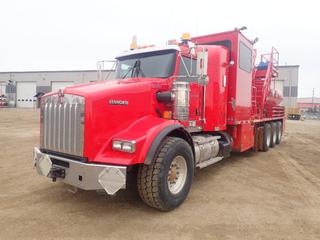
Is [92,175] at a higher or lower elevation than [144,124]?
lower

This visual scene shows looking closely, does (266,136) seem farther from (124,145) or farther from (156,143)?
(124,145)

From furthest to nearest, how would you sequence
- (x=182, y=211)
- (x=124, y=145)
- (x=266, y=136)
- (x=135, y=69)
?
(x=266, y=136) < (x=135, y=69) < (x=182, y=211) < (x=124, y=145)

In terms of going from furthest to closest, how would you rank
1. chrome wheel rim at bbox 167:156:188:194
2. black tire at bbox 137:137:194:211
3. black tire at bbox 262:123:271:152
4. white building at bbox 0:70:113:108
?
white building at bbox 0:70:113:108 < black tire at bbox 262:123:271:152 < chrome wheel rim at bbox 167:156:188:194 < black tire at bbox 137:137:194:211

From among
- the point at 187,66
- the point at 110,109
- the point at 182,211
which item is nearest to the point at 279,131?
the point at 187,66

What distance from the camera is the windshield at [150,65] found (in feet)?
18.2

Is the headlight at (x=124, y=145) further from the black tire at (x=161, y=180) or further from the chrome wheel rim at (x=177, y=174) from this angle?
the chrome wheel rim at (x=177, y=174)

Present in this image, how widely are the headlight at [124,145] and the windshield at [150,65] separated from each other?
5.60ft

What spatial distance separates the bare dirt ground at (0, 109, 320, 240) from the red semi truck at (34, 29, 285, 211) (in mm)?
423

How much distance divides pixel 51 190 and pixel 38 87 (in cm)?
5524

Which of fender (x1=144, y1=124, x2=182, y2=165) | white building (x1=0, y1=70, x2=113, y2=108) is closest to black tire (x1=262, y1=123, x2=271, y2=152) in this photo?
fender (x1=144, y1=124, x2=182, y2=165)

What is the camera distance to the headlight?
421 cm

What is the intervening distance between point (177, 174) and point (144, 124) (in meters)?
1.07

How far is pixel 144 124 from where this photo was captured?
15.6ft

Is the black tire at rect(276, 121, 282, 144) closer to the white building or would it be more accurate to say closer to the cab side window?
the cab side window
